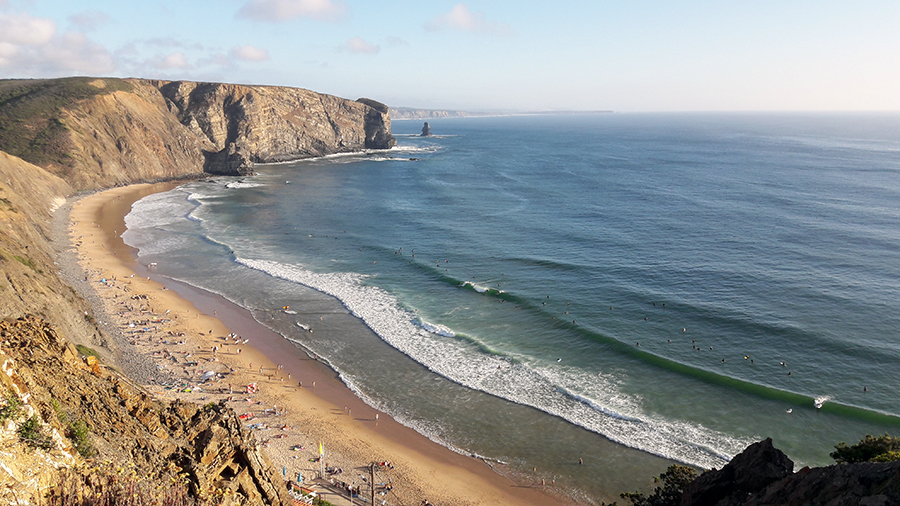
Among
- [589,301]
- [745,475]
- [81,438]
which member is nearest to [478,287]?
[589,301]

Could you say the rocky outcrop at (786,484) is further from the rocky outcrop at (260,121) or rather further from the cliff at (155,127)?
the rocky outcrop at (260,121)

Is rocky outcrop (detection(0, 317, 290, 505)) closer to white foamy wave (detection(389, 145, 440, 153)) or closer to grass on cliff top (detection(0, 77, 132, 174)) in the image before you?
grass on cliff top (detection(0, 77, 132, 174))

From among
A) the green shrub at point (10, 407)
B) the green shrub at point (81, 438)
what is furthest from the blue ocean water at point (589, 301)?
the green shrub at point (10, 407)

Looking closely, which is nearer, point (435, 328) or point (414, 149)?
point (435, 328)

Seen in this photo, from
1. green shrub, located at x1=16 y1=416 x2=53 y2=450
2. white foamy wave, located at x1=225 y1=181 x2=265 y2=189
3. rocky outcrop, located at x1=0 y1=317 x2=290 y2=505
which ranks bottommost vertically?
rocky outcrop, located at x1=0 y1=317 x2=290 y2=505

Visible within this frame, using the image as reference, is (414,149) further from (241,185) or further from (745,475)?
(745,475)

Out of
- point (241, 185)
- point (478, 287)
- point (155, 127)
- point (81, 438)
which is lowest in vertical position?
point (478, 287)

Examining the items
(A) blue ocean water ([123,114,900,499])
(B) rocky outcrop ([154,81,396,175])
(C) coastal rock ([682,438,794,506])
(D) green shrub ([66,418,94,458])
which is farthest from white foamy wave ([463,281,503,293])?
(B) rocky outcrop ([154,81,396,175])
